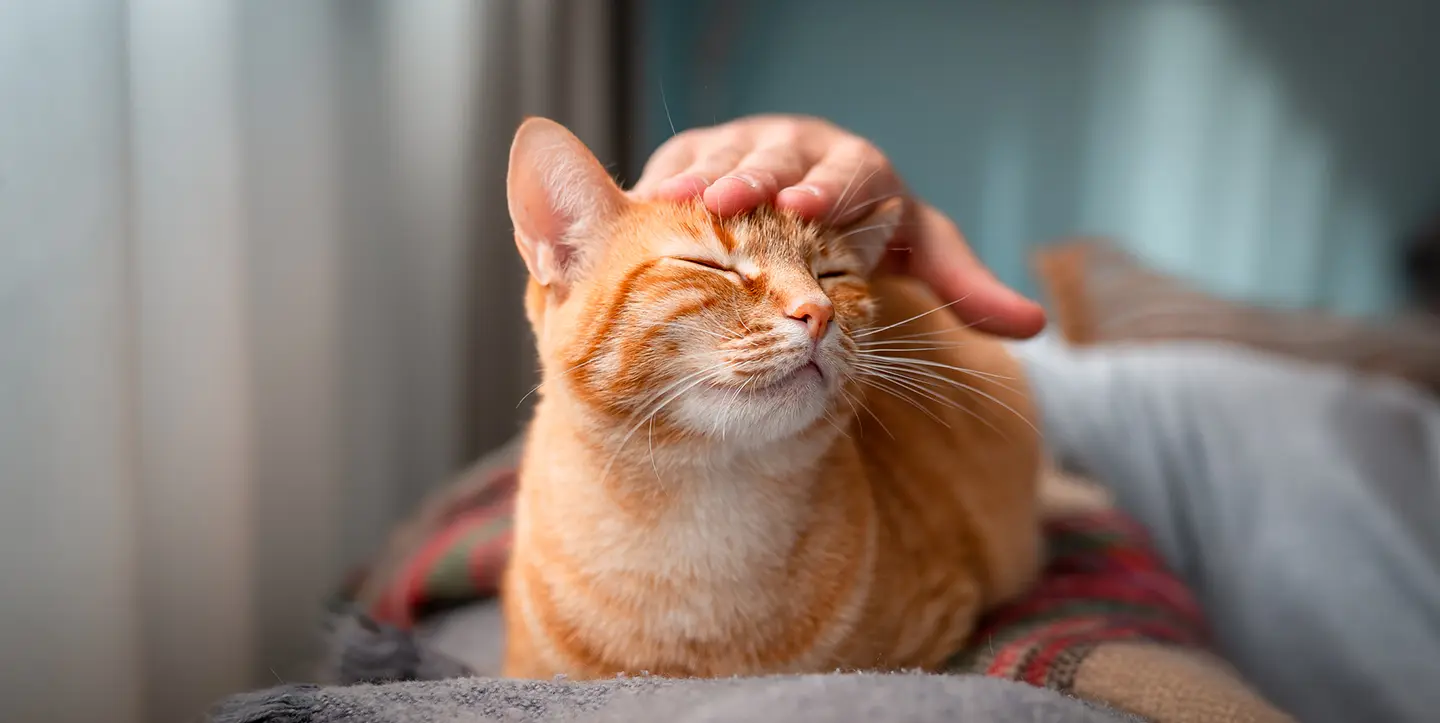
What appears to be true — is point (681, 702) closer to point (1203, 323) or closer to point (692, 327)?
point (692, 327)

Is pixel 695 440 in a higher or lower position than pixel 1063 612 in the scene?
higher

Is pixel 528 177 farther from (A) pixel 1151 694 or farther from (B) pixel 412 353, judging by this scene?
(B) pixel 412 353

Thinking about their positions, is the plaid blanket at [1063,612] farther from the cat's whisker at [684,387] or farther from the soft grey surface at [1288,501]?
the cat's whisker at [684,387]

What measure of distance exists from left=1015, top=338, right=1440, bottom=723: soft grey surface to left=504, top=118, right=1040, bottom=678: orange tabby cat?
29.0 inches

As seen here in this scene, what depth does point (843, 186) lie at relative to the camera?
26.7 inches

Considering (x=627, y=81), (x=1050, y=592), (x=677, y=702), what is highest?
(x=627, y=81)

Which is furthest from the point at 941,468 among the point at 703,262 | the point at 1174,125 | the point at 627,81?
the point at 1174,125

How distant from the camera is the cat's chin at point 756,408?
1.90 ft

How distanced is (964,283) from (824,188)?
164 millimetres

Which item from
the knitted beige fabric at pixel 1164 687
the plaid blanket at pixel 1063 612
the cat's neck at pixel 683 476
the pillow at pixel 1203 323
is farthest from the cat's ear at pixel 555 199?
the pillow at pixel 1203 323

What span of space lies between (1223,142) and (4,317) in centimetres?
379

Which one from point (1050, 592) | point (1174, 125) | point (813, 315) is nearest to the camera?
point (813, 315)

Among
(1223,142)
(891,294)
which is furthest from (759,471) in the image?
(1223,142)

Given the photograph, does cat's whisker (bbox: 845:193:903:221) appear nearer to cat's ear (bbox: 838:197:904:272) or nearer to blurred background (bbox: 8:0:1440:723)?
cat's ear (bbox: 838:197:904:272)
